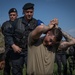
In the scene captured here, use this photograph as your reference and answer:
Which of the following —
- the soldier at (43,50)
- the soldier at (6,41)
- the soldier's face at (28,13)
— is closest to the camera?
the soldier at (43,50)

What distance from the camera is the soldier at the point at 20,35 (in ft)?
23.5

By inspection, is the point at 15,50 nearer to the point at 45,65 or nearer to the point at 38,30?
the point at 45,65

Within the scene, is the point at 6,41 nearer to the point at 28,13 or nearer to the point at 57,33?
the point at 28,13

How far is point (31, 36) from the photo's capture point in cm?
504

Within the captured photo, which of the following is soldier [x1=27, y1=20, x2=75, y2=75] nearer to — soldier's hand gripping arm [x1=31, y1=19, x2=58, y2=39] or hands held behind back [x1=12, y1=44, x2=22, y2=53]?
soldier's hand gripping arm [x1=31, y1=19, x2=58, y2=39]

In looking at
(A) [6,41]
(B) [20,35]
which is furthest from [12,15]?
(B) [20,35]

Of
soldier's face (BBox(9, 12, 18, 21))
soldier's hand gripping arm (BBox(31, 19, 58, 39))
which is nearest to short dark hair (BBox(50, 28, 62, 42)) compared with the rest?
soldier's hand gripping arm (BBox(31, 19, 58, 39))

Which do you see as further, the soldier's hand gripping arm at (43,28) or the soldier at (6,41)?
the soldier at (6,41)

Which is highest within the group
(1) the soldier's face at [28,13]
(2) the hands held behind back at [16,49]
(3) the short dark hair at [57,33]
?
(1) the soldier's face at [28,13]

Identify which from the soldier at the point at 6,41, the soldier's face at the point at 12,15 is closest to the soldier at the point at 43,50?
the soldier at the point at 6,41

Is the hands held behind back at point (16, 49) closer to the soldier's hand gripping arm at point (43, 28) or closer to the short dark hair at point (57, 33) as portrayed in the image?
the short dark hair at point (57, 33)

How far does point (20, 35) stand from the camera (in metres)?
7.34

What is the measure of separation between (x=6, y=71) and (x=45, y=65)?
358 cm

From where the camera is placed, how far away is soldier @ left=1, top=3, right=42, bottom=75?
7.17 metres
